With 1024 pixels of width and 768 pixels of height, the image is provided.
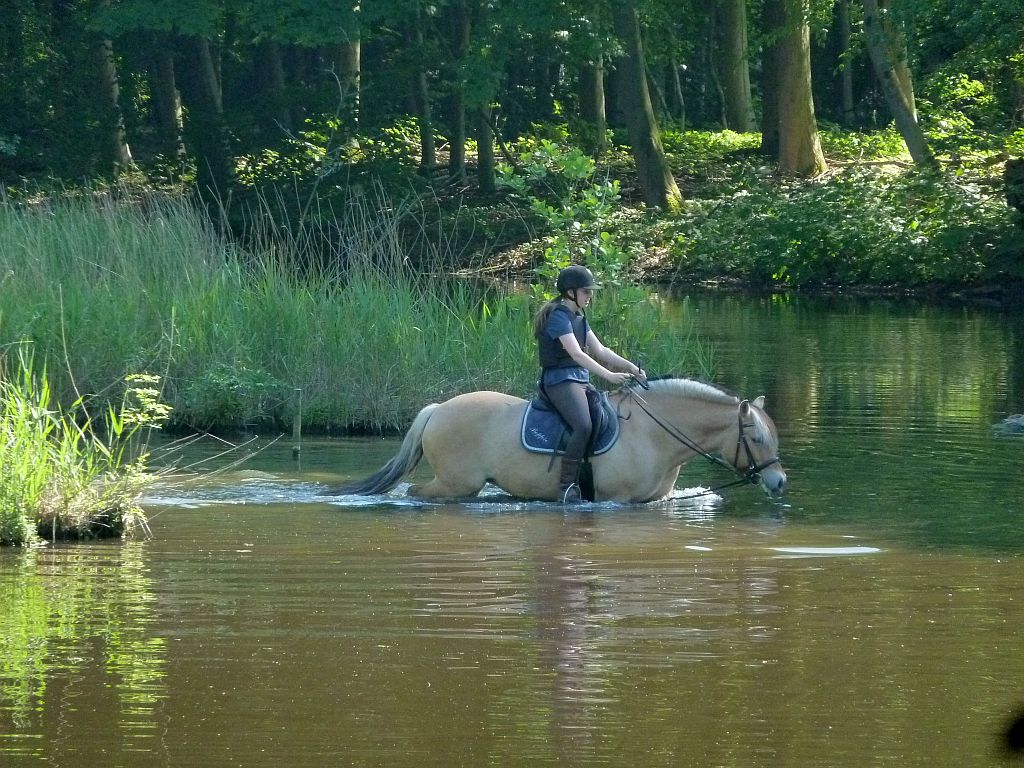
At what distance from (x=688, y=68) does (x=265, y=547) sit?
162 feet

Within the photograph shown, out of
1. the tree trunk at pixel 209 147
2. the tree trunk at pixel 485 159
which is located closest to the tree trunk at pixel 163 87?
the tree trunk at pixel 209 147

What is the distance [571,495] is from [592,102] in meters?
33.8

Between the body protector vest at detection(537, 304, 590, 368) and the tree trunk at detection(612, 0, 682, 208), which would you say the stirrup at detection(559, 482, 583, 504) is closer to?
the body protector vest at detection(537, 304, 590, 368)

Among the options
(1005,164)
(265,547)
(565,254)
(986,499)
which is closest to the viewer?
(265,547)

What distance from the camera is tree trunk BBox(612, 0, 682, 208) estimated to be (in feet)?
128

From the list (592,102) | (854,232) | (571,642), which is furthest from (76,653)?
(592,102)

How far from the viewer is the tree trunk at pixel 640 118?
128 feet

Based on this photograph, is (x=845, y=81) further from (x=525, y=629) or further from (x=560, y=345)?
(x=525, y=629)

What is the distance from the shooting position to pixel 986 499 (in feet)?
40.2

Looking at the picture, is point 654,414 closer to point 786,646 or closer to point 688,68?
point 786,646

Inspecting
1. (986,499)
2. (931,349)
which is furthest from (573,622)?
(931,349)

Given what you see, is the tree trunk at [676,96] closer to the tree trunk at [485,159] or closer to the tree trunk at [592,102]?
the tree trunk at [592,102]

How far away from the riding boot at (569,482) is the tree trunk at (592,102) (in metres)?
32.3

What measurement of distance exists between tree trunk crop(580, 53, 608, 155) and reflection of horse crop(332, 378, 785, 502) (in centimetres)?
3198
